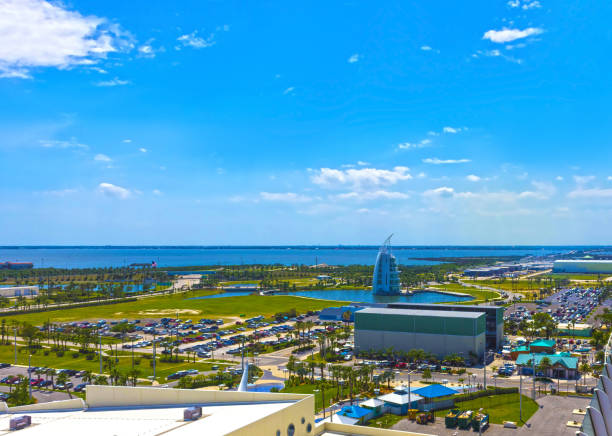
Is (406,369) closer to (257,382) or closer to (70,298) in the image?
(257,382)

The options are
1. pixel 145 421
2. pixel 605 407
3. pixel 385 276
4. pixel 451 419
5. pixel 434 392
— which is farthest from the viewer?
pixel 385 276

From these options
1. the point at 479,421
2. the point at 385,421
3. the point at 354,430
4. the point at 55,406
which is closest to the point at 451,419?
the point at 479,421

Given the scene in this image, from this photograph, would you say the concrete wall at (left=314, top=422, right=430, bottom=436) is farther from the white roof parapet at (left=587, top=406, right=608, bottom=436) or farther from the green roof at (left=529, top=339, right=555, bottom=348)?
the green roof at (left=529, top=339, right=555, bottom=348)

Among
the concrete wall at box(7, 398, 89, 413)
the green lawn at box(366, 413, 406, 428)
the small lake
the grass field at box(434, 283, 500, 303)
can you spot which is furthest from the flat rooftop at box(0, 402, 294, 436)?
the grass field at box(434, 283, 500, 303)

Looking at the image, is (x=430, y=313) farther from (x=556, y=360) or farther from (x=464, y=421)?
(x=464, y=421)

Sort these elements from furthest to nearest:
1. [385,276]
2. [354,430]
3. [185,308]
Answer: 1. [385,276]
2. [185,308]
3. [354,430]

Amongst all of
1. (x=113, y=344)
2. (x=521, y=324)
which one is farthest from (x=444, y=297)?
(x=113, y=344)

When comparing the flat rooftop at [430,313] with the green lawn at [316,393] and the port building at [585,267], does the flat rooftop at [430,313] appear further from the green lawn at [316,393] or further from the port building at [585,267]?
the port building at [585,267]

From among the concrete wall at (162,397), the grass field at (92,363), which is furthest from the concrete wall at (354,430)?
the grass field at (92,363)
